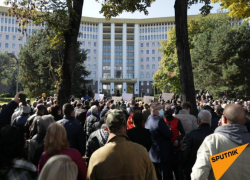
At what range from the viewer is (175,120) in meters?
5.49

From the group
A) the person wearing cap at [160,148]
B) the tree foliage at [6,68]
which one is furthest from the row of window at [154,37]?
the person wearing cap at [160,148]

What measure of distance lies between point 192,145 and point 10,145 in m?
3.05

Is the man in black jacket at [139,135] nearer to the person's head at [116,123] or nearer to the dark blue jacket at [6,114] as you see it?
the person's head at [116,123]

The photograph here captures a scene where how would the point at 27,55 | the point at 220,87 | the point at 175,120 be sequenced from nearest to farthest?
the point at 175,120, the point at 220,87, the point at 27,55

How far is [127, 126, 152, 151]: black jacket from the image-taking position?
4477 mm

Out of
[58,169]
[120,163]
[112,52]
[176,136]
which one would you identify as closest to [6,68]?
[112,52]

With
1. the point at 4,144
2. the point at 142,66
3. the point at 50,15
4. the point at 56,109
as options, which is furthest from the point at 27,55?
the point at 142,66

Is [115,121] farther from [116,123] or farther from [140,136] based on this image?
[140,136]

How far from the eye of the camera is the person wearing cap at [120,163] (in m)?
2.28

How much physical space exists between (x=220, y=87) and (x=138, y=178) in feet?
98.3

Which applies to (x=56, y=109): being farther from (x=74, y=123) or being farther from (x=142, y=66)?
(x=142, y=66)

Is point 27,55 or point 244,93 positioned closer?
point 244,93

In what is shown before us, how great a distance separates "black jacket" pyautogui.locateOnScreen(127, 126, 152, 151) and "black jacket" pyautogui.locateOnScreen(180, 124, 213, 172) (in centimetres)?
78

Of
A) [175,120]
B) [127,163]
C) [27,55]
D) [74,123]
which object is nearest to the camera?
[127,163]
